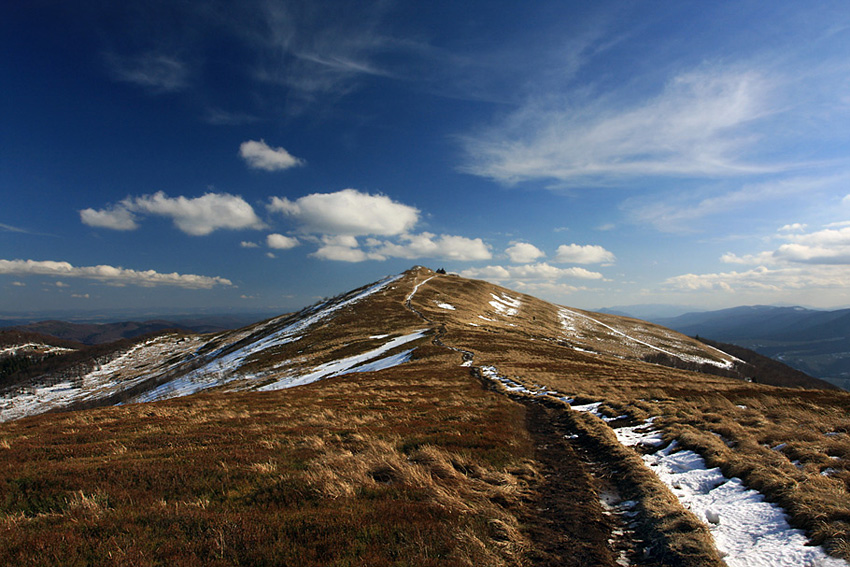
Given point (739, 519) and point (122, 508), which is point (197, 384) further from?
point (739, 519)

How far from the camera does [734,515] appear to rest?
724cm

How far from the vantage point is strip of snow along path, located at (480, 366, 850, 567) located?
577cm

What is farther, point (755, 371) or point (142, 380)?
point (755, 371)

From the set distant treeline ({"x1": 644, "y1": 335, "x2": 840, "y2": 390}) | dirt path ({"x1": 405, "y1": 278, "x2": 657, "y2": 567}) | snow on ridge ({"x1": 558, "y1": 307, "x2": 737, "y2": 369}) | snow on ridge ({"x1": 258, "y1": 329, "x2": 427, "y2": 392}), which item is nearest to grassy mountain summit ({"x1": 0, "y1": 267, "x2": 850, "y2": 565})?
dirt path ({"x1": 405, "y1": 278, "x2": 657, "y2": 567})

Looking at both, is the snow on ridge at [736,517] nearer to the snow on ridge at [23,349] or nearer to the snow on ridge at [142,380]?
the snow on ridge at [142,380]

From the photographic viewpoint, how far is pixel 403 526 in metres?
6.12

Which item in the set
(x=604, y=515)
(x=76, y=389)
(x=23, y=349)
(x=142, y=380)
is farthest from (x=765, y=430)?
(x=23, y=349)

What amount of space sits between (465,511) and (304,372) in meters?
40.3

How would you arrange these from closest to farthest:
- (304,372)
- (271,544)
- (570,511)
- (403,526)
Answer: (271,544), (403,526), (570,511), (304,372)

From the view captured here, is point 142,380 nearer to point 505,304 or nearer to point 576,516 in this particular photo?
point 576,516

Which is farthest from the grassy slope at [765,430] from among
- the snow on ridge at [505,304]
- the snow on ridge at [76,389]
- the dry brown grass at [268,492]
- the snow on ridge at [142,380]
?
the snow on ridge at [76,389]

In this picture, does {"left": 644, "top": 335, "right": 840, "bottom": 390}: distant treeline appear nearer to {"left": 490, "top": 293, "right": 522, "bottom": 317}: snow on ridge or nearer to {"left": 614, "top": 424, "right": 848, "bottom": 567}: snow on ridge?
{"left": 490, "top": 293, "right": 522, "bottom": 317}: snow on ridge

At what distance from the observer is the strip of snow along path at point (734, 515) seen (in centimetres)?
577

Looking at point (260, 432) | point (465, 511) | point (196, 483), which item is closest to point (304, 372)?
point (260, 432)
